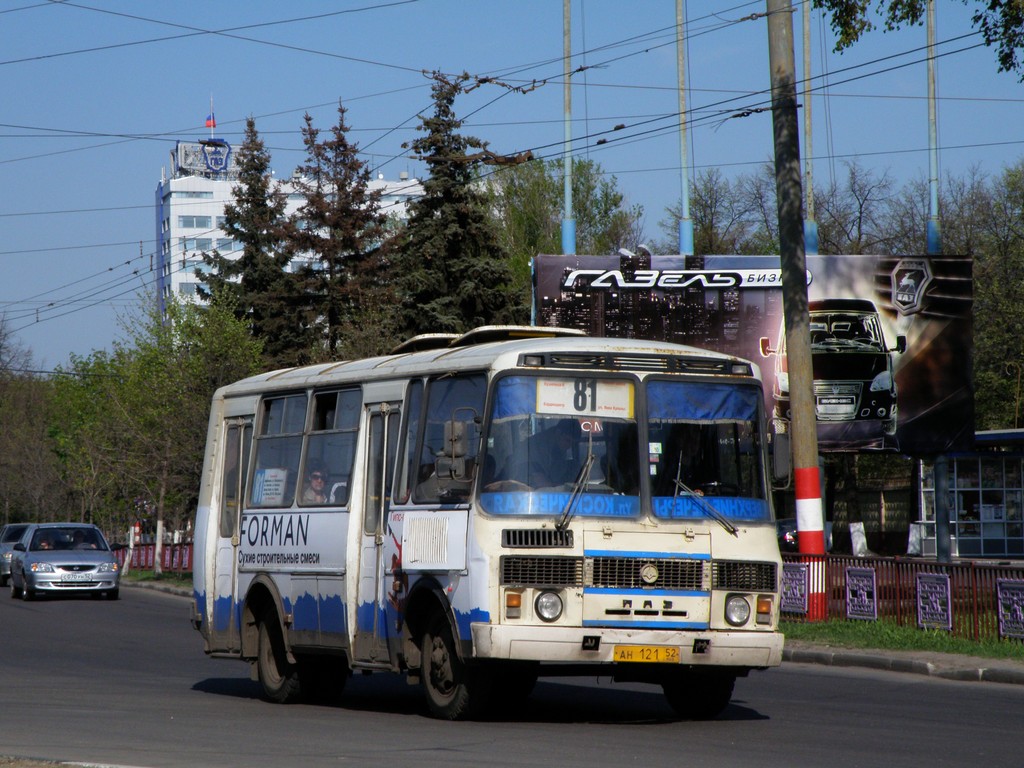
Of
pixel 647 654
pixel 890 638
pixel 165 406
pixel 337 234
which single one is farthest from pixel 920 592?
pixel 337 234

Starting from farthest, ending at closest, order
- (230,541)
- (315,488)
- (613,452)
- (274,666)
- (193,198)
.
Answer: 1. (193,198)
2. (230,541)
3. (274,666)
4. (315,488)
5. (613,452)

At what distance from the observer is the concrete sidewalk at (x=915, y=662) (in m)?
16.6

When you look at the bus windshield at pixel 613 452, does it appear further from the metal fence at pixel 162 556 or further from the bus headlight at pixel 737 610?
the metal fence at pixel 162 556

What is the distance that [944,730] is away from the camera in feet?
38.0

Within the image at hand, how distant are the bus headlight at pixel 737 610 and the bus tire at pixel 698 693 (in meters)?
0.88

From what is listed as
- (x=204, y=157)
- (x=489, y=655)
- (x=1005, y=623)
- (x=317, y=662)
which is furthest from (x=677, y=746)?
(x=204, y=157)

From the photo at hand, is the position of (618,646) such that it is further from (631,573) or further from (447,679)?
(447,679)

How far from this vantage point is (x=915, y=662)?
1769 cm

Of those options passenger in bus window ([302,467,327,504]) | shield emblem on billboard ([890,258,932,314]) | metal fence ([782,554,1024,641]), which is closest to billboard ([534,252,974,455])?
shield emblem on billboard ([890,258,932,314])

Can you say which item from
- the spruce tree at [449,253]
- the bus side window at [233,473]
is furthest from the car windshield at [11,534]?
the bus side window at [233,473]

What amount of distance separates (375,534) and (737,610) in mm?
3048

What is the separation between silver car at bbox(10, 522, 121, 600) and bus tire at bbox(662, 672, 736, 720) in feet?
82.6

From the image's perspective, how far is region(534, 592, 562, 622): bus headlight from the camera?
11.0 metres

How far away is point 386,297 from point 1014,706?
43.5 meters
